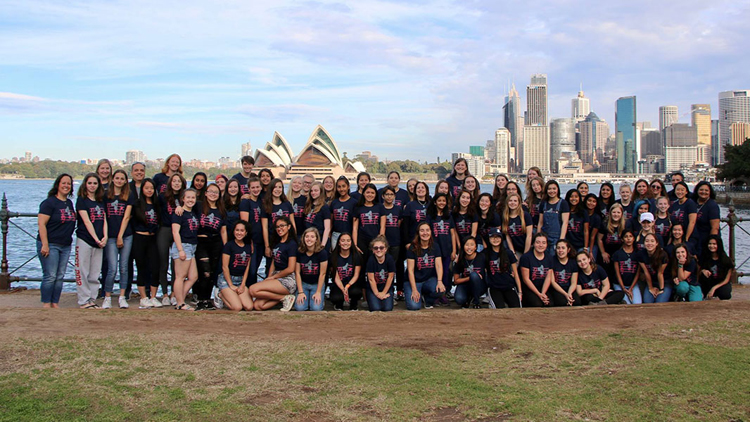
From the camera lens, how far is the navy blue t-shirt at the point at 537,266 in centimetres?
707

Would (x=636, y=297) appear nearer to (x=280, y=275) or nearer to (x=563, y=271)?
(x=563, y=271)

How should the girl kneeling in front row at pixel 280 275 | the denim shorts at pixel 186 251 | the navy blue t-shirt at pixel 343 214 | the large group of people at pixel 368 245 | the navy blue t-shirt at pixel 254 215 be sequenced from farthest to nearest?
the navy blue t-shirt at pixel 343 214, the navy blue t-shirt at pixel 254 215, the denim shorts at pixel 186 251, the large group of people at pixel 368 245, the girl kneeling in front row at pixel 280 275

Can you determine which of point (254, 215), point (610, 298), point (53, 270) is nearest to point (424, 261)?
point (254, 215)

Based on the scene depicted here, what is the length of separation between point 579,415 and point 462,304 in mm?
4024

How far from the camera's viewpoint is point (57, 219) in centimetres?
670

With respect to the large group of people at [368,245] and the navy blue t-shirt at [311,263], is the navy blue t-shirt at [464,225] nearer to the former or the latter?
the large group of people at [368,245]

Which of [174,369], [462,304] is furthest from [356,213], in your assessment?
[174,369]

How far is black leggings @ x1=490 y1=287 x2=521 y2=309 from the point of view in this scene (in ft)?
23.4

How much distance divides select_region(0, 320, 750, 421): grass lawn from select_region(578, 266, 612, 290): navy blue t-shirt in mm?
2060

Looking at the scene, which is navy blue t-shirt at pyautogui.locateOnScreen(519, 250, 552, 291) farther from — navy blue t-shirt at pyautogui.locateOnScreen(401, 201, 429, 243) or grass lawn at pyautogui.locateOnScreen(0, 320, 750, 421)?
grass lawn at pyautogui.locateOnScreen(0, 320, 750, 421)

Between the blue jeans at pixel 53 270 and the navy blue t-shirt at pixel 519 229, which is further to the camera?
the navy blue t-shirt at pixel 519 229

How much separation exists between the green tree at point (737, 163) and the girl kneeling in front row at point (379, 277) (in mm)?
60815

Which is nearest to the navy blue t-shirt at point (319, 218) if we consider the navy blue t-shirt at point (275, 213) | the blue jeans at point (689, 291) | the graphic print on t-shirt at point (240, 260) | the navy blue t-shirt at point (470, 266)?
the navy blue t-shirt at point (275, 213)

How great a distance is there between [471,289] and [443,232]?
0.82 m
